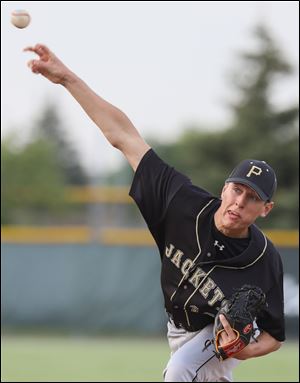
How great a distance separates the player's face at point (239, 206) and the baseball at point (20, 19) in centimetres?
154

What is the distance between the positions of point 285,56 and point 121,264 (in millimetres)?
14978

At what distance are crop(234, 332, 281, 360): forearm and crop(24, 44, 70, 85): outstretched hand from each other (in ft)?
5.84

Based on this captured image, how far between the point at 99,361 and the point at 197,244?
5.52 meters

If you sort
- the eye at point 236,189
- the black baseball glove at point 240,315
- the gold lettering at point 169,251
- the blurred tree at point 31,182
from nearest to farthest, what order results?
the black baseball glove at point 240,315 → the eye at point 236,189 → the gold lettering at point 169,251 → the blurred tree at point 31,182

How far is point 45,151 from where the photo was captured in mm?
30500

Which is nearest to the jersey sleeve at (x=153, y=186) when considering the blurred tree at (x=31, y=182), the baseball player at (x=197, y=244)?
the baseball player at (x=197, y=244)

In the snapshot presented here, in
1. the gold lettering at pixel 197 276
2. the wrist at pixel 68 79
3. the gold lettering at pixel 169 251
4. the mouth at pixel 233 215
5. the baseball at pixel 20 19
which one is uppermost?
the baseball at pixel 20 19

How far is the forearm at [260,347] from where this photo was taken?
17.1 ft

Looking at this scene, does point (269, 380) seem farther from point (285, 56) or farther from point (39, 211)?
point (39, 211)

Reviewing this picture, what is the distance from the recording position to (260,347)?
5.25 metres

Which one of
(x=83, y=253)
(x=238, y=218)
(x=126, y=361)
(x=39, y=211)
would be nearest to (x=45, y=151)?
(x=39, y=211)

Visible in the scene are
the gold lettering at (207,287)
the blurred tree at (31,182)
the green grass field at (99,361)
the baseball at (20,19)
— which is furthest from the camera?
the blurred tree at (31,182)

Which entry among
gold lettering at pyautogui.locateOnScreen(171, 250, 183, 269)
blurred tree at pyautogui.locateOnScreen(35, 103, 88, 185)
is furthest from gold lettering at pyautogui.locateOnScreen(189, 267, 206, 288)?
blurred tree at pyautogui.locateOnScreen(35, 103, 88, 185)

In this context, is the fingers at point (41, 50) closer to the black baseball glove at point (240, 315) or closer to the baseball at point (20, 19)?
the baseball at point (20, 19)
